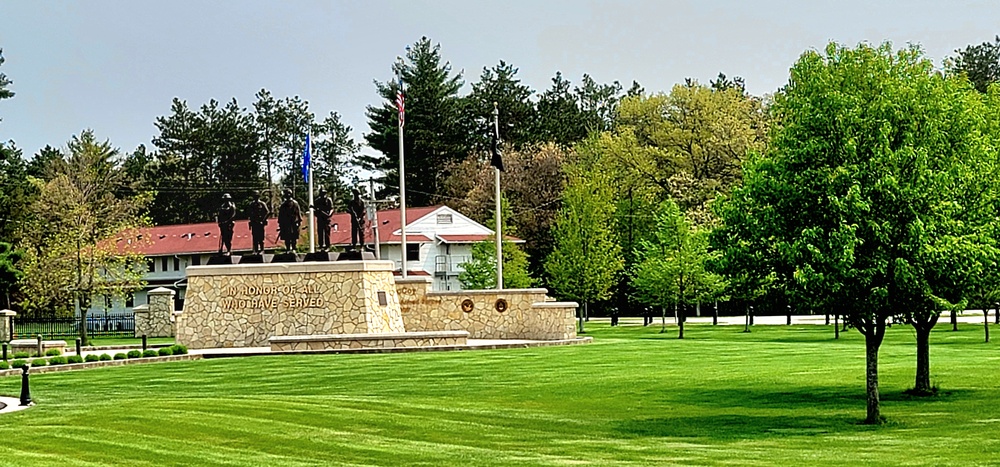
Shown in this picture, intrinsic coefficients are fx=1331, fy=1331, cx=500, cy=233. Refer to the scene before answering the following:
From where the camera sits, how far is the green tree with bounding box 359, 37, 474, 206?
88.2 meters

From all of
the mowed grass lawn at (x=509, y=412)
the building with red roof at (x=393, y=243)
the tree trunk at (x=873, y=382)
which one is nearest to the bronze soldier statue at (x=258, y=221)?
the mowed grass lawn at (x=509, y=412)

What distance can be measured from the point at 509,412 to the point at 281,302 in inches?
826

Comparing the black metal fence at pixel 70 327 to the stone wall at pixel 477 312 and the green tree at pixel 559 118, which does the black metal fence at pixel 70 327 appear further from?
the green tree at pixel 559 118

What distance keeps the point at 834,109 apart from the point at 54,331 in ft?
158

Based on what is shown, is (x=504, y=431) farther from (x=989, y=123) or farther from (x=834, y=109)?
(x=989, y=123)

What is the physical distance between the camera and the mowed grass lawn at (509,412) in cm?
1605

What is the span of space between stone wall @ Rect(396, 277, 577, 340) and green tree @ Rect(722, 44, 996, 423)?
927 inches

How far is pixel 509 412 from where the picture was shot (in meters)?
21.1

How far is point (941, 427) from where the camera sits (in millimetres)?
19203

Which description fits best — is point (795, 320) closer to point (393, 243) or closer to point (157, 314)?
point (393, 243)

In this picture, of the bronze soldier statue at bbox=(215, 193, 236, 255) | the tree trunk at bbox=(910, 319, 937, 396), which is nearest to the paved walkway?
the bronze soldier statue at bbox=(215, 193, 236, 255)

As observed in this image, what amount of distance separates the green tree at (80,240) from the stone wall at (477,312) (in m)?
13.5

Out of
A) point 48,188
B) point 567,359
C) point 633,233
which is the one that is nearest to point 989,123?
point 567,359

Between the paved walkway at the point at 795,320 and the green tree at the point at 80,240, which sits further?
the paved walkway at the point at 795,320
